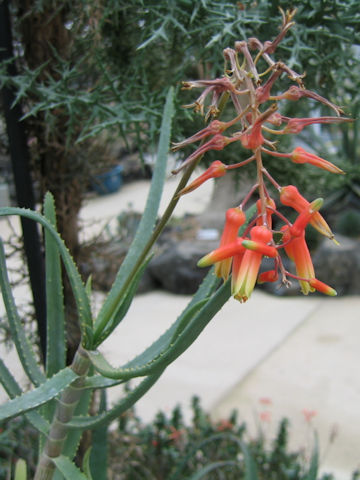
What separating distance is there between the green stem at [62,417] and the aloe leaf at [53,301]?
74 millimetres

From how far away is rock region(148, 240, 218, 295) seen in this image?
4.04m

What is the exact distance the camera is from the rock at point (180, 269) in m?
4.04

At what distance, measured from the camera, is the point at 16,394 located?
2.62 ft

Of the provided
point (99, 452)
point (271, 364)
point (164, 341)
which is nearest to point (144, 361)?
point (164, 341)

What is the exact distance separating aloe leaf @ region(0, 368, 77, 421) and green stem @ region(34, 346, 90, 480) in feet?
0.08

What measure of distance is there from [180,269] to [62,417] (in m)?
3.33

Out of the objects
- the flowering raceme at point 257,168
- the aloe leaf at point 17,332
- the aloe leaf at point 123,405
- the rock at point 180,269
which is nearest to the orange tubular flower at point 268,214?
the flowering raceme at point 257,168

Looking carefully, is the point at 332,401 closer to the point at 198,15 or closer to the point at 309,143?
the point at 198,15

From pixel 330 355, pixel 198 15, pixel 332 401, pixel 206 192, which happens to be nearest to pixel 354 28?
pixel 198 15

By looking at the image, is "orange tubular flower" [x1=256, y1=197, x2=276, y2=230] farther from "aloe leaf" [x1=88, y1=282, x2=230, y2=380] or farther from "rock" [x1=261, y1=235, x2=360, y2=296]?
"rock" [x1=261, y1=235, x2=360, y2=296]

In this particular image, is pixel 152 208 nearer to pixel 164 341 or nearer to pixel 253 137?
pixel 164 341

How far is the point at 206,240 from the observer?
14.9 ft

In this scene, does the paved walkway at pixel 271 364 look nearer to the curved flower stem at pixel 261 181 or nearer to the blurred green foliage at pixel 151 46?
the blurred green foliage at pixel 151 46

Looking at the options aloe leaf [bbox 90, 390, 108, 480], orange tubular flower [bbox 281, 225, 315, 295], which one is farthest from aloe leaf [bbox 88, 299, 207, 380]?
aloe leaf [bbox 90, 390, 108, 480]
